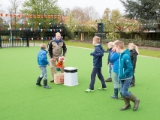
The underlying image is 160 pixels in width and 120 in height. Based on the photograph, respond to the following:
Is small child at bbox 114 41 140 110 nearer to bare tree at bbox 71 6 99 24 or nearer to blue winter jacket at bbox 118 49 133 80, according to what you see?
blue winter jacket at bbox 118 49 133 80

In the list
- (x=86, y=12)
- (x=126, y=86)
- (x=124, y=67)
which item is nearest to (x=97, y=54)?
(x=124, y=67)

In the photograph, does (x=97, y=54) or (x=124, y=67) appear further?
(x=97, y=54)

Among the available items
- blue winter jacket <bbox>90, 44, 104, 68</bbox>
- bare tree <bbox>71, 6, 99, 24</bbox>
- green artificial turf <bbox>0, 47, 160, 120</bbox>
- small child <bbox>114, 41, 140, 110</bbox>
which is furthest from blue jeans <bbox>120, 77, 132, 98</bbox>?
bare tree <bbox>71, 6, 99, 24</bbox>

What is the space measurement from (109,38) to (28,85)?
789 inches

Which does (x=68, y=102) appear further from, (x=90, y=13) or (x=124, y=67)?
(x=90, y=13)

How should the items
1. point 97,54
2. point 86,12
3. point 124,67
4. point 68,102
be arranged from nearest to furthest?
point 124,67
point 68,102
point 97,54
point 86,12

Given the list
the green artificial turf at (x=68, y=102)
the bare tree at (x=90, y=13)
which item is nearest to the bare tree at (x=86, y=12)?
the bare tree at (x=90, y=13)

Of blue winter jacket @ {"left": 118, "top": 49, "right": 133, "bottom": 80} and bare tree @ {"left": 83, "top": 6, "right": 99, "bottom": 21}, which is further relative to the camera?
bare tree @ {"left": 83, "top": 6, "right": 99, "bottom": 21}

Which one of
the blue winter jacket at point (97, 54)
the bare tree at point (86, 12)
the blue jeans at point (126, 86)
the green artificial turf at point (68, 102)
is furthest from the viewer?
the bare tree at point (86, 12)

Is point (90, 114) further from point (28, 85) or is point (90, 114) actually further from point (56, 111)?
point (28, 85)

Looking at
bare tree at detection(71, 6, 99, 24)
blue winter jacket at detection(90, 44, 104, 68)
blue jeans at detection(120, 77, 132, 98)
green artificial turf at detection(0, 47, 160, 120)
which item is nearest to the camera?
green artificial turf at detection(0, 47, 160, 120)

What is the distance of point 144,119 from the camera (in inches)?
166

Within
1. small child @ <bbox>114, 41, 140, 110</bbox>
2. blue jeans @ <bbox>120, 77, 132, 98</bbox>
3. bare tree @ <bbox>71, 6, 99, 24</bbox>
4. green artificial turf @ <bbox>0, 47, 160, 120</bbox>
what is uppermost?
bare tree @ <bbox>71, 6, 99, 24</bbox>

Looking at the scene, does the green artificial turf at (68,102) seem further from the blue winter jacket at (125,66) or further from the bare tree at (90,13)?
the bare tree at (90,13)
